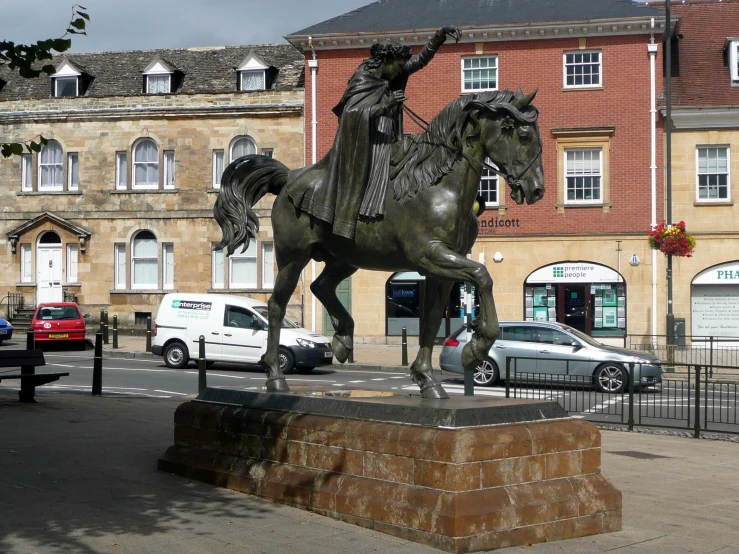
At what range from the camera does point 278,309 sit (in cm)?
999

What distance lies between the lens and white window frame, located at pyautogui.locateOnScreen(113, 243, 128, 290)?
40862 mm

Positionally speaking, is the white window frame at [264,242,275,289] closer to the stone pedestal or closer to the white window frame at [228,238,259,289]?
the white window frame at [228,238,259,289]

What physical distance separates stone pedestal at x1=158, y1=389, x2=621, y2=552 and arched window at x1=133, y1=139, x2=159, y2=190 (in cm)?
3282

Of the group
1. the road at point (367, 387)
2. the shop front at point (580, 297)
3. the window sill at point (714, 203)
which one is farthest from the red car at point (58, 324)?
the window sill at point (714, 203)

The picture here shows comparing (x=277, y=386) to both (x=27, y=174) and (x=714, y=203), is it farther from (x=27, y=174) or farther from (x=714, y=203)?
(x=27, y=174)

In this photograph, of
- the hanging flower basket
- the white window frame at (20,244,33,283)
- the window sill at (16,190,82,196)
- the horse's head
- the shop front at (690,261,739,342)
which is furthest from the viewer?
the white window frame at (20,244,33,283)

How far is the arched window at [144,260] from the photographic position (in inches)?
1602

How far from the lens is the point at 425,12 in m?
37.8

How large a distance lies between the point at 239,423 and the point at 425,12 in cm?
3058

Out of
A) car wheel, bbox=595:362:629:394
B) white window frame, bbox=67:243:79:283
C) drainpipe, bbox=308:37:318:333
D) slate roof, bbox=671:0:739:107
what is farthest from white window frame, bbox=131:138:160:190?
car wheel, bbox=595:362:629:394

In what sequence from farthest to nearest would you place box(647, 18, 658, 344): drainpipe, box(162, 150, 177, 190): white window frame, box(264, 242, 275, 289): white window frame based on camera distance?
box(162, 150, 177, 190): white window frame, box(264, 242, 275, 289): white window frame, box(647, 18, 658, 344): drainpipe

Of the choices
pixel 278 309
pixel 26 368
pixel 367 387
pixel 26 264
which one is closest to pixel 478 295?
pixel 278 309

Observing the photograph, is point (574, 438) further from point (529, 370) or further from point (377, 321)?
point (377, 321)

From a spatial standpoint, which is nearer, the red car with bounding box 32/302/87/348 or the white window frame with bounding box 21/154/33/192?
the red car with bounding box 32/302/87/348
